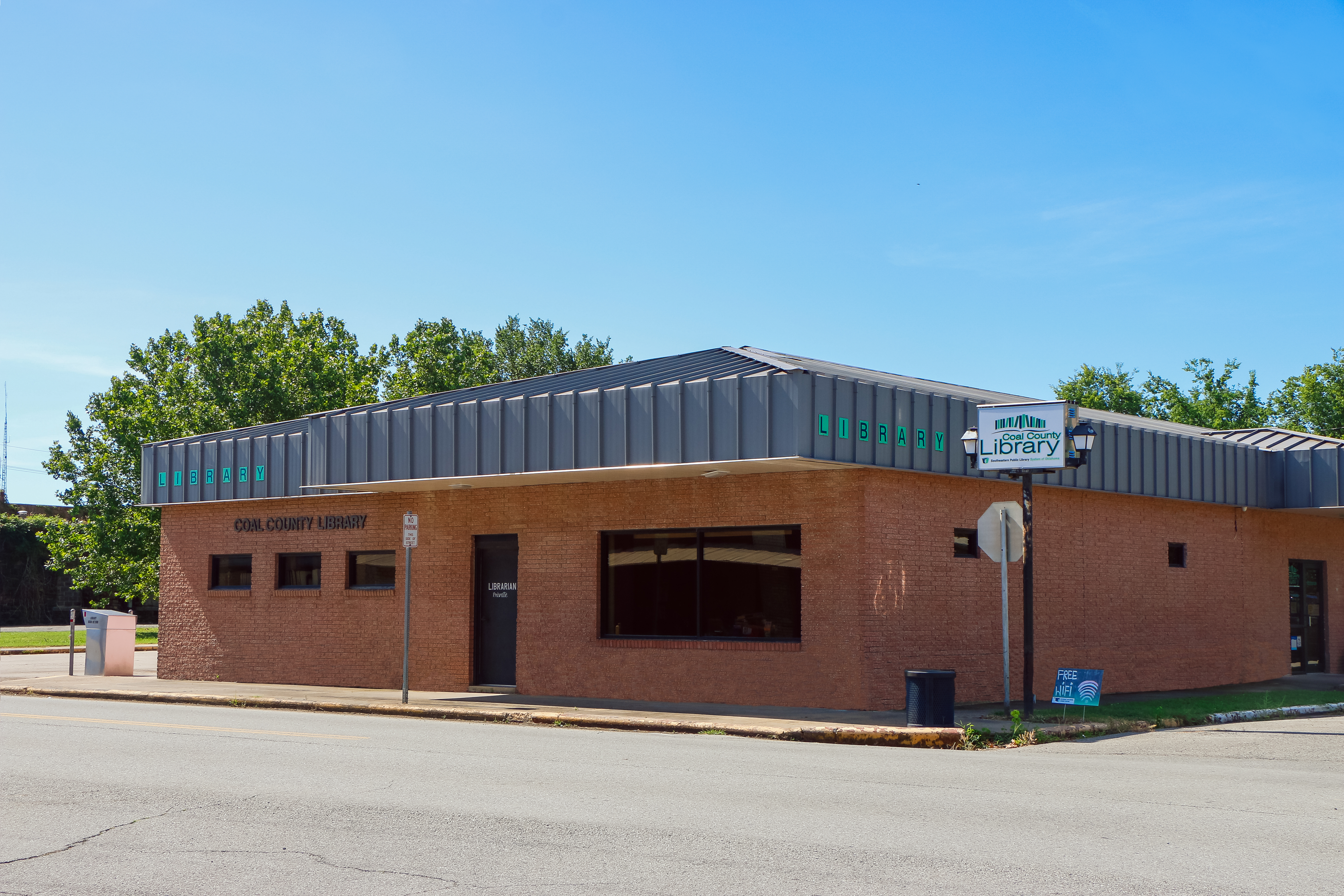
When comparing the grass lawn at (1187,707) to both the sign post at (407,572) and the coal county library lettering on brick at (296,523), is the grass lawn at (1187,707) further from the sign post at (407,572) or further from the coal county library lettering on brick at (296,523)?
the coal county library lettering on brick at (296,523)

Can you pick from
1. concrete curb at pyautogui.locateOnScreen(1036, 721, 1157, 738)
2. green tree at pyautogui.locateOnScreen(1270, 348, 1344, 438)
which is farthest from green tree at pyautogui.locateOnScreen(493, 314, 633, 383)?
concrete curb at pyautogui.locateOnScreen(1036, 721, 1157, 738)

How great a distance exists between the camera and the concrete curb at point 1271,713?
17.5 m

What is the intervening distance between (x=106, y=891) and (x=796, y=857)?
379 cm

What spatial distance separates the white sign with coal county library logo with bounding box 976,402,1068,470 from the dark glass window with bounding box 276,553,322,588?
13.0m

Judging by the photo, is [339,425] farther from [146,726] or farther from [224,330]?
[224,330]

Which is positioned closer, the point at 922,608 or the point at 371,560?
the point at 922,608

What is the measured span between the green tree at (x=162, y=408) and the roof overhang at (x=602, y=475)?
2776 centimetres

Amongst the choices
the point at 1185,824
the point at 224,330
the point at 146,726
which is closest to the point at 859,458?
the point at 1185,824

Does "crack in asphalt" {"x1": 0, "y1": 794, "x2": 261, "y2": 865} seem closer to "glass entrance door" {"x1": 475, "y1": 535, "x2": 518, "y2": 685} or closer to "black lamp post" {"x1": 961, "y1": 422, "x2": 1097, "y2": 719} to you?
"black lamp post" {"x1": 961, "y1": 422, "x2": 1097, "y2": 719}

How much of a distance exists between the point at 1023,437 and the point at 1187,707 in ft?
16.0

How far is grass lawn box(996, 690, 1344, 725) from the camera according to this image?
1677 cm

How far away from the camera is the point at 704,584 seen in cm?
1930

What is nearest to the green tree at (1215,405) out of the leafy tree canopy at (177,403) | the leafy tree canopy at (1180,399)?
the leafy tree canopy at (1180,399)

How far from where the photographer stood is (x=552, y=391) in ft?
69.4
